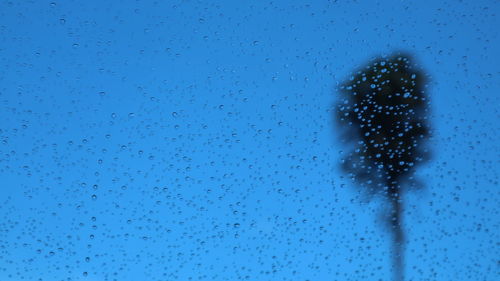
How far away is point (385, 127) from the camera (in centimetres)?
294

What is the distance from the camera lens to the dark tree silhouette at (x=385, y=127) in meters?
2.88

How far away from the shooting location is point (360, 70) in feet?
9.59

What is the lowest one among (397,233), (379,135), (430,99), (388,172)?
(397,233)

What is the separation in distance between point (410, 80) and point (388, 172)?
0.54 meters

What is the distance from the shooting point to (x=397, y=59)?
294cm

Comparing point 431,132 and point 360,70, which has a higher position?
point 360,70

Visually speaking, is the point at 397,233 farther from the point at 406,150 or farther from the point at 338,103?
the point at 338,103

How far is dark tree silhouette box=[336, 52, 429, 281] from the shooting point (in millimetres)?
2879

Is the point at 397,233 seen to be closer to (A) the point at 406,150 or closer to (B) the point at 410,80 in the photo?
(A) the point at 406,150

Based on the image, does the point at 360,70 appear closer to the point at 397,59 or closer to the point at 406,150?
the point at 397,59

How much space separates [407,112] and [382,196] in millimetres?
527

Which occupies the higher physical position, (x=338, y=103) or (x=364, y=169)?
(x=338, y=103)

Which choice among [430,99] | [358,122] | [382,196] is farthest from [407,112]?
[382,196]

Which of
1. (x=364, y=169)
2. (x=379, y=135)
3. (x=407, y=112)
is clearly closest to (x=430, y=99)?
(x=407, y=112)
